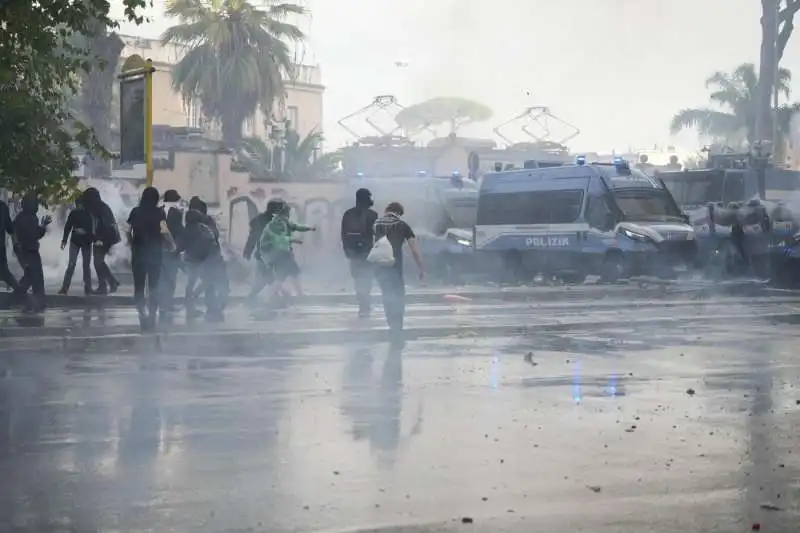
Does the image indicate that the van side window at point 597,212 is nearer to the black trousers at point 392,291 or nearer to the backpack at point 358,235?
the backpack at point 358,235

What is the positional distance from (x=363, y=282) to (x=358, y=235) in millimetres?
626

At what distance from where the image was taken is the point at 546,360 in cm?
1335

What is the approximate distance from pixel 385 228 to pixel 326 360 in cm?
265

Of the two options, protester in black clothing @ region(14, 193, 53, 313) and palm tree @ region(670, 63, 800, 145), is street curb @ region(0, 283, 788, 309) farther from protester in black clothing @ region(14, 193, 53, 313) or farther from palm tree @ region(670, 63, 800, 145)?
palm tree @ region(670, 63, 800, 145)

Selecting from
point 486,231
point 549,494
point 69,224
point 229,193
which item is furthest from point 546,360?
point 229,193

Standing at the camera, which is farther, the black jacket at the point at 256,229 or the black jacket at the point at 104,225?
the black jacket at the point at 104,225

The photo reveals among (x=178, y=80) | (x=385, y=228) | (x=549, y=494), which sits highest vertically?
(x=178, y=80)

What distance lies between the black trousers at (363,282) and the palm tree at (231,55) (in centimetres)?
2612

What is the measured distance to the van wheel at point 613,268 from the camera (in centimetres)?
2736

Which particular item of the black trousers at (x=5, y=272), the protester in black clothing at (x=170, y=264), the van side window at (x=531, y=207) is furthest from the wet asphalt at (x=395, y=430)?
the van side window at (x=531, y=207)

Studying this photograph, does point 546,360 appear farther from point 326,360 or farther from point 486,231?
point 486,231

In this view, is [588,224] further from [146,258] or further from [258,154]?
[258,154]

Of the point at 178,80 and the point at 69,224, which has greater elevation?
the point at 178,80

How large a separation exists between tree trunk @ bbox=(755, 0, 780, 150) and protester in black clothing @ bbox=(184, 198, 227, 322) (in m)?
25.2
